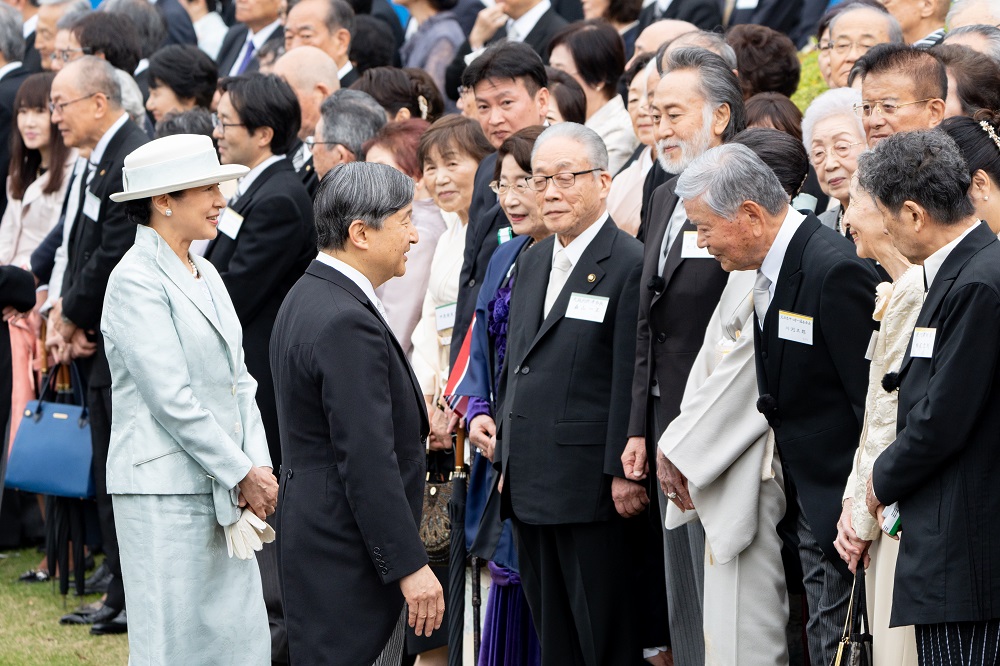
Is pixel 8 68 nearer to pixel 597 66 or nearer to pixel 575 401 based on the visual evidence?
pixel 597 66

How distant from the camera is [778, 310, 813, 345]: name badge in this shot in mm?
4254

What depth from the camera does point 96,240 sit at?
7.05m

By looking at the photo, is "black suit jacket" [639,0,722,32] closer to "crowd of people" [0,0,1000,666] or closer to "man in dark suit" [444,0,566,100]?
"man in dark suit" [444,0,566,100]

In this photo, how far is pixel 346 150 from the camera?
6938mm

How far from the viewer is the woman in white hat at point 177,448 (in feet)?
13.9

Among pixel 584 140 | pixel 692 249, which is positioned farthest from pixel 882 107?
pixel 584 140

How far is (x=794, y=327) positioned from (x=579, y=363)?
3.24ft

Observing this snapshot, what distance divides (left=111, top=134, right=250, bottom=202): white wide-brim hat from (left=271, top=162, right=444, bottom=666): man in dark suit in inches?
19.3

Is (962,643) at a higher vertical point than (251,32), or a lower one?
lower

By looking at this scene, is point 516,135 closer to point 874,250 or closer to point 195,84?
point 874,250

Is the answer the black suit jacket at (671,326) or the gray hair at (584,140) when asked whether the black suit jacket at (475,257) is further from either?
the black suit jacket at (671,326)

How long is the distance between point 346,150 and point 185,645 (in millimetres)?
3315

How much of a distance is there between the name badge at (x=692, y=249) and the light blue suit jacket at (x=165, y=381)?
1675 mm

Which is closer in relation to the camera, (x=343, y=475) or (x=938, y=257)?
(x=938, y=257)
